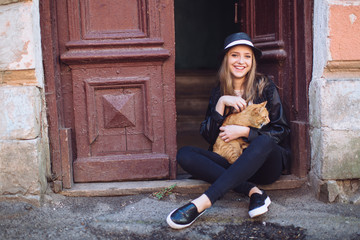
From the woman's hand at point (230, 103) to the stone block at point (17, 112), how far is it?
1.39 metres

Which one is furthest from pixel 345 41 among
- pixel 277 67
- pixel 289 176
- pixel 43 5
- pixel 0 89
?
pixel 0 89

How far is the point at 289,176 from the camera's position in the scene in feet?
9.26

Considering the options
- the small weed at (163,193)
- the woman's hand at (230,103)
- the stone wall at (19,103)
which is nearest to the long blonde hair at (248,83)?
the woman's hand at (230,103)

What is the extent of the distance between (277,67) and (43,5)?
1.93m

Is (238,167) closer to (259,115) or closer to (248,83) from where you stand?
(259,115)

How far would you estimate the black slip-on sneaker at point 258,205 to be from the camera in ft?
7.57

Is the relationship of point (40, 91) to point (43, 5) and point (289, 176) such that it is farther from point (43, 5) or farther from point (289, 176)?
point (289, 176)

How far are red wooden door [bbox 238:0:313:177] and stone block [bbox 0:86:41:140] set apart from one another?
1.95m

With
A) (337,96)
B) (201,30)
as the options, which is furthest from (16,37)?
(201,30)

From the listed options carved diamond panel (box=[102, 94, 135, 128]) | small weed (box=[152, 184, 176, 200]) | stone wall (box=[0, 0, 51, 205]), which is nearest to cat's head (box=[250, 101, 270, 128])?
small weed (box=[152, 184, 176, 200])

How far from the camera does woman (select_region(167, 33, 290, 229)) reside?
2320 millimetres

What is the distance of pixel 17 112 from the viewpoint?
2455 mm

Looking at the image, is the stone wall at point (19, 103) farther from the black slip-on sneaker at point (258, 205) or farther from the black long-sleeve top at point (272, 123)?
the black slip-on sneaker at point (258, 205)

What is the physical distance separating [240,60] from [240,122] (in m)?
0.50
